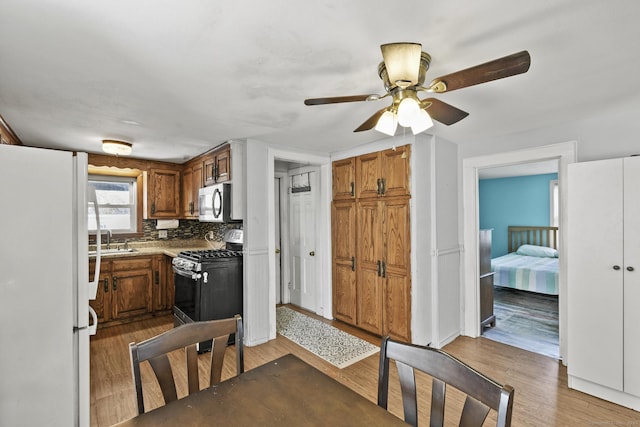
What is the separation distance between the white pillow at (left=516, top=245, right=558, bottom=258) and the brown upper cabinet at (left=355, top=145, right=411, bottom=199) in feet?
14.1

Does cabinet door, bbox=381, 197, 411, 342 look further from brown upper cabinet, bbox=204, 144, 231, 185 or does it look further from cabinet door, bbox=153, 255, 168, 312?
cabinet door, bbox=153, 255, 168, 312

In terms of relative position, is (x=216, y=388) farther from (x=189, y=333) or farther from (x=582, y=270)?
(x=582, y=270)

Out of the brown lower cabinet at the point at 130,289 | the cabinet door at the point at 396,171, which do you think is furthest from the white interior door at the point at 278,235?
the cabinet door at the point at 396,171

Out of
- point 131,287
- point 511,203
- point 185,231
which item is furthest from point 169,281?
point 511,203

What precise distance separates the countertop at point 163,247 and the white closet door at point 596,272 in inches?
158

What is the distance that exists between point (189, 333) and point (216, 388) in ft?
0.92

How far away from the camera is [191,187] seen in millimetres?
4422

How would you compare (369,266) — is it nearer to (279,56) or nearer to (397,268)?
(397,268)

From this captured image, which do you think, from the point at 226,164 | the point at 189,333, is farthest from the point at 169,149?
the point at 189,333

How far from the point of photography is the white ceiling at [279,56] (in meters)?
1.27

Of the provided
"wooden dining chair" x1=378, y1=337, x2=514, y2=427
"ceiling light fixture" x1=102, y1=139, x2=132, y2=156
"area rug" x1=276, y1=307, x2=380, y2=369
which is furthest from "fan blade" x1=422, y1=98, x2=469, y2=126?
"ceiling light fixture" x1=102, y1=139, x2=132, y2=156

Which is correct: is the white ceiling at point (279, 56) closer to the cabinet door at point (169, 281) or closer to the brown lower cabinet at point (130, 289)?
the brown lower cabinet at point (130, 289)

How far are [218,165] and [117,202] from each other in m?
2.14

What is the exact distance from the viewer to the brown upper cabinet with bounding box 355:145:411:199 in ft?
10.6
